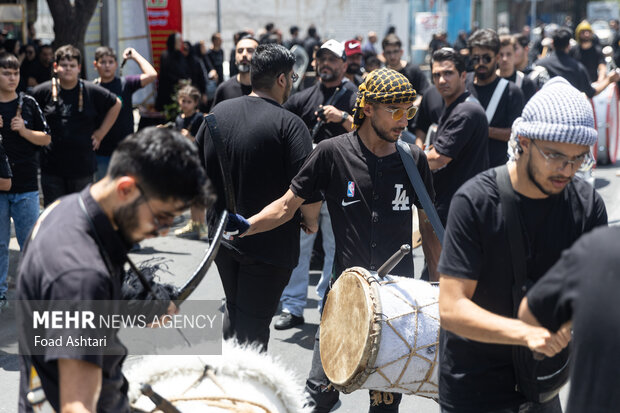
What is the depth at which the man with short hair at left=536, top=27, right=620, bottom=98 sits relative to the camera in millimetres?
10016

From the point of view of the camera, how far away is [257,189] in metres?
4.56

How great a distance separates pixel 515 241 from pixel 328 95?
4.60 meters

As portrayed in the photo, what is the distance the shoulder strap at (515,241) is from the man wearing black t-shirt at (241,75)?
4665 millimetres

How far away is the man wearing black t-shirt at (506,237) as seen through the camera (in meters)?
2.69

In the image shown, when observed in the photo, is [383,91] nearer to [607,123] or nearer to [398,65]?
[398,65]

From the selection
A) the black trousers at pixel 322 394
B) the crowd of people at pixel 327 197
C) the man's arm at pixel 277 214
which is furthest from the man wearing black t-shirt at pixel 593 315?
the man's arm at pixel 277 214

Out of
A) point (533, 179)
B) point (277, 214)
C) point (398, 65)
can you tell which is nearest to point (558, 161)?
point (533, 179)

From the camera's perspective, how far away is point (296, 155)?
→ 4.55 meters

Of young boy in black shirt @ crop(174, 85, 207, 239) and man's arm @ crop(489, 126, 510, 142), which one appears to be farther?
young boy in black shirt @ crop(174, 85, 207, 239)

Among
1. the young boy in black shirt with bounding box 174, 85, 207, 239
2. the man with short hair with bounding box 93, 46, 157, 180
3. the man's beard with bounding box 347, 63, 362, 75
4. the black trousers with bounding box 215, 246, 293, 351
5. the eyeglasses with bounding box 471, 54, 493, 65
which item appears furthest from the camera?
the man's beard with bounding box 347, 63, 362, 75

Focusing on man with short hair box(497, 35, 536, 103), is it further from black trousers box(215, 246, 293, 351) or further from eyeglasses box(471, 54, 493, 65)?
black trousers box(215, 246, 293, 351)

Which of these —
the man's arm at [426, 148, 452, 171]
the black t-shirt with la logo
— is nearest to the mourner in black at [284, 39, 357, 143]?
the man's arm at [426, 148, 452, 171]

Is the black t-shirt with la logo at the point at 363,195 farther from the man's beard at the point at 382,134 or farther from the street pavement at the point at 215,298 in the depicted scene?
the street pavement at the point at 215,298

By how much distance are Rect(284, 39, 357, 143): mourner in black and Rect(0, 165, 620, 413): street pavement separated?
1.53m
